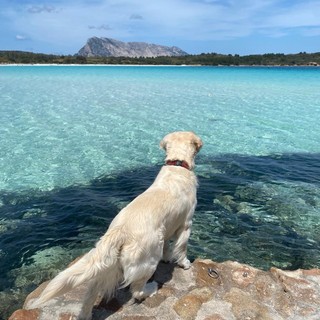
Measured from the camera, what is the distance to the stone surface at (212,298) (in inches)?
170

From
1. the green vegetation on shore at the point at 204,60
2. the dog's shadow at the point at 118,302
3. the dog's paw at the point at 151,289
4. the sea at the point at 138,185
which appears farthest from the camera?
the green vegetation on shore at the point at 204,60

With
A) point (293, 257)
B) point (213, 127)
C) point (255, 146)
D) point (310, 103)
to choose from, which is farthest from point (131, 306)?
point (310, 103)

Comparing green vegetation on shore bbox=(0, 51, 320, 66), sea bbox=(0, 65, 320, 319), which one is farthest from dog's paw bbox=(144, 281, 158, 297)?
green vegetation on shore bbox=(0, 51, 320, 66)

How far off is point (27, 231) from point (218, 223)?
470 cm

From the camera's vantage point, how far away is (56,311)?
171 inches

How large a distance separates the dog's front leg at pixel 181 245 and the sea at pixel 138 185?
2.02 metres

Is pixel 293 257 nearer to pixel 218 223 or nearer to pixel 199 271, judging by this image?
pixel 218 223

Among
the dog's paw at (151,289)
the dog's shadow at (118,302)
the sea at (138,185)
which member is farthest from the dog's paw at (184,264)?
the sea at (138,185)

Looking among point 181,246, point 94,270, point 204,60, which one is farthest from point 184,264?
point 204,60

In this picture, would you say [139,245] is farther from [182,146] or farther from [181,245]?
[182,146]

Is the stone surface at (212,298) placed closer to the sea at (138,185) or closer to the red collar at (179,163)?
the red collar at (179,163)

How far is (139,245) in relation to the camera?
13.0 feet

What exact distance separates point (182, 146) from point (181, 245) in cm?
158

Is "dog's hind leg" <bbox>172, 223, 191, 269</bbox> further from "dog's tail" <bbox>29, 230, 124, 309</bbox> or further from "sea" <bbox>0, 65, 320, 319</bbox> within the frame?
"sea" <bbox>0, 65, 320, 319</bbox>
